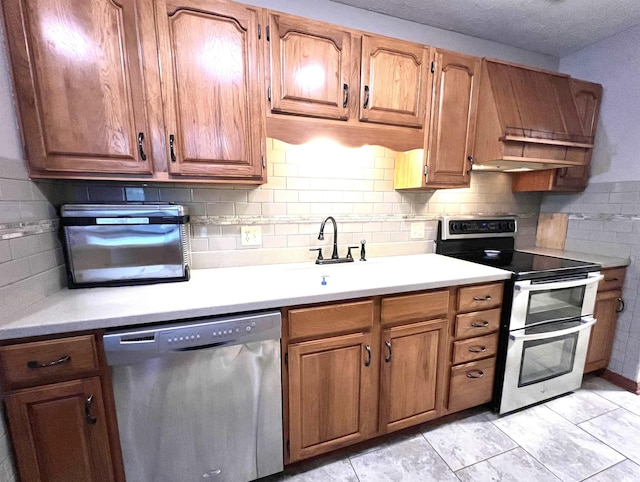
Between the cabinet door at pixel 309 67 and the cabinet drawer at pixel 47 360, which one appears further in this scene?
the cabinet door at pixel 309 67

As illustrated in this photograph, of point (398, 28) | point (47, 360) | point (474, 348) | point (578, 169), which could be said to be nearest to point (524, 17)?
point (398, 28)

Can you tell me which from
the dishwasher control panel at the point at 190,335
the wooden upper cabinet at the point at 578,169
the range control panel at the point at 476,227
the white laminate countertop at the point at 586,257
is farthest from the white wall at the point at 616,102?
the dishwasher control panel at the point at 190,335

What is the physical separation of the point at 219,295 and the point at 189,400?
441 millimetres

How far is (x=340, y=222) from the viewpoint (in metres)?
1.98

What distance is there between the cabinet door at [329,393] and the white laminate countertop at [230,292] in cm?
26

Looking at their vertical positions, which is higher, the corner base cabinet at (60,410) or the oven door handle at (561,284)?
the oven door handle at (561,284)

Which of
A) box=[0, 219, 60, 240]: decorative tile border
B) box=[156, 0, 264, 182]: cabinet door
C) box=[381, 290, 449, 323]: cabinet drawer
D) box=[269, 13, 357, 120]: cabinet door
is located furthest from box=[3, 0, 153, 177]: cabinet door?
box=[381, 290, 449, 323]: cabinet drawer

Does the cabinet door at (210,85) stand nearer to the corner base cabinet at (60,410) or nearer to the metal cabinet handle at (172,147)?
the metal cabinet handle at (172,147)

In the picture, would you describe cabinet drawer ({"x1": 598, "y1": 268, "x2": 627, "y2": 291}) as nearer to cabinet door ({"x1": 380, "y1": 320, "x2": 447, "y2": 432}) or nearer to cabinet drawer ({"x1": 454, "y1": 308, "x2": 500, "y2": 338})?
cabinet drawer ({"x1": 454, "y1": 308, "x2": 500, "y2": 338})

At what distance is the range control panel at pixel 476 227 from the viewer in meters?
2.20

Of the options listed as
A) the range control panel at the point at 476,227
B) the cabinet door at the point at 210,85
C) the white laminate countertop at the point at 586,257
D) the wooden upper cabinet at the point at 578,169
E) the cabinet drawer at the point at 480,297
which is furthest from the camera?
the range control panel at the point at 476,227

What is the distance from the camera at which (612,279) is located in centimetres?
204

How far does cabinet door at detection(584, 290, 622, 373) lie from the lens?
205cm

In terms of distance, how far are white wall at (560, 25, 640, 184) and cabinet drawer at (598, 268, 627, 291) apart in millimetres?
685
